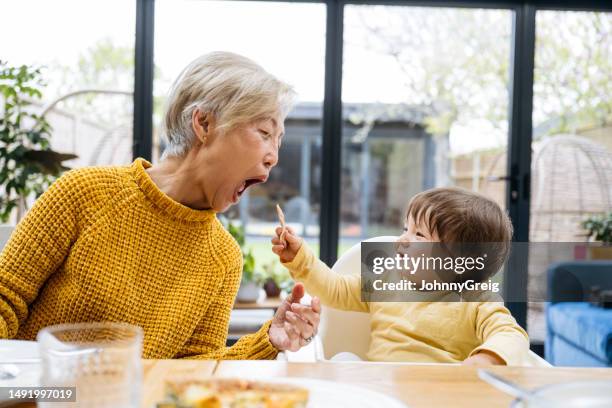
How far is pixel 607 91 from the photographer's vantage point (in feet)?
12.5

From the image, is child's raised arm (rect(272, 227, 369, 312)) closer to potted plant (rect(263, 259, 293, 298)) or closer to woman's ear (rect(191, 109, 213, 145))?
woman's ear (rect(191, 109, 213, 145))

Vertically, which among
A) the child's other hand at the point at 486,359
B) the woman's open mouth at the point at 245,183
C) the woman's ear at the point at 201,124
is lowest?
the child's other hand at the point at 486,359

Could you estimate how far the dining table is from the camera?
765mm

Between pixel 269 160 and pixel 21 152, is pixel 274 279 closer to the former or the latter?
pixel 21 152

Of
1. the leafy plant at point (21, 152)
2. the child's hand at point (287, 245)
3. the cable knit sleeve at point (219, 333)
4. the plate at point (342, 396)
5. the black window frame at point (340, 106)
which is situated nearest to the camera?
the plate at point (342, 396)

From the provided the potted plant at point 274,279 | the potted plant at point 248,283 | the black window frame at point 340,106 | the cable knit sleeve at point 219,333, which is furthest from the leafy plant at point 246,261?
the cable knit sleeve at point 219,333

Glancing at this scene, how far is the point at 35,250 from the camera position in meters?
1.10

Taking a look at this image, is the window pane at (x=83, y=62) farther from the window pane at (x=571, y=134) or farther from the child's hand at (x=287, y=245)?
the window pane at (x=571, y=134)

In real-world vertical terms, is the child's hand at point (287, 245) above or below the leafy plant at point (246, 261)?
above

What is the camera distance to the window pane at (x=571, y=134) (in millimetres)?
3771

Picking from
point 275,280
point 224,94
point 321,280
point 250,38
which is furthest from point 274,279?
point 224,94

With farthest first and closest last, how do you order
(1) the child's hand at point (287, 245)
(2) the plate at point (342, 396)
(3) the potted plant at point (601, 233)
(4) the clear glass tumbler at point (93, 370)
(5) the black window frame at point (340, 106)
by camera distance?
1. (3) the potted plant at point (601, 233)
2. (5) the black window frame at point (340, 106)
3. (1) the child's hand at point (287, 245)
4. (2) the plate at point (342, 396)
5. (4) the clear glass tumbler at point (93, 370)

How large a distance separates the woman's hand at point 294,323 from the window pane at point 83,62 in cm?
263

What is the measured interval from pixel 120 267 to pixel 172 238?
120mm
